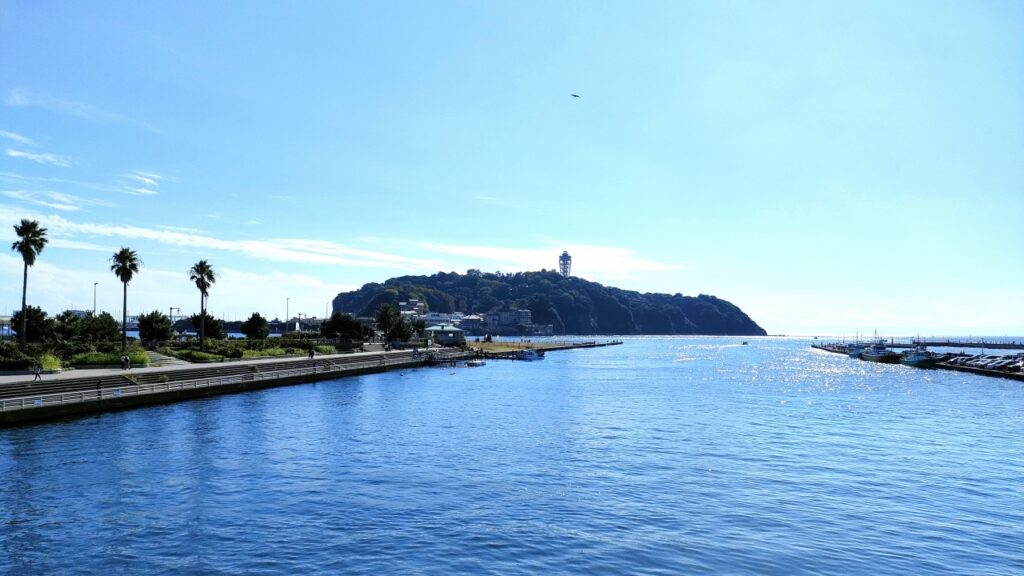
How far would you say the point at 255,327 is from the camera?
326 ft

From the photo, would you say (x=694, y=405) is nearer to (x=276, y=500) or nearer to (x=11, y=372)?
(x=276, y=500)

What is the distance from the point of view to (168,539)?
1880 cm

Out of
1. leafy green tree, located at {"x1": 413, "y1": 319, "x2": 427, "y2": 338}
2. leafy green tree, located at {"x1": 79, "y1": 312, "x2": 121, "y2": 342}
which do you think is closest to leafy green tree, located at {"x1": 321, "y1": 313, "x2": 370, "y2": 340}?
leafy green tree, located at {"x1": 79, "y1": 312, "x2": 121, "y2": 342}

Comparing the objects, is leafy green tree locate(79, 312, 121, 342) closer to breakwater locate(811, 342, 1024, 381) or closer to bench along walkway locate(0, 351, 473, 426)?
bench along walkway locate(0, 351, 473, 426)

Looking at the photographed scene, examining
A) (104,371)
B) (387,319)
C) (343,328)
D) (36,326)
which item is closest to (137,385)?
(104,371)

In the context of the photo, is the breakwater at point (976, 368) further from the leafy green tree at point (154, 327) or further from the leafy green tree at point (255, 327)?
the leafy green tree at point (154, 327)

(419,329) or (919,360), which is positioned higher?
(419,329)

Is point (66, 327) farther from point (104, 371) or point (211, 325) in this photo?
point (211, 325)

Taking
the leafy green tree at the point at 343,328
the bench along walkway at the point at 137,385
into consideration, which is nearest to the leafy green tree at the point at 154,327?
the bench along walkway at the point at 137,385

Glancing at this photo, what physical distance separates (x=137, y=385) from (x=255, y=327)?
5191 cm

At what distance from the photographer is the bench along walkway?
132 feet

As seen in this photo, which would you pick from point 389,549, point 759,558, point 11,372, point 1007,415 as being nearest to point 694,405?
point 1007,415

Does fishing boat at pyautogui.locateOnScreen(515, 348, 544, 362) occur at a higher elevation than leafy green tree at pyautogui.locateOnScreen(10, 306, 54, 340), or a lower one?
lower

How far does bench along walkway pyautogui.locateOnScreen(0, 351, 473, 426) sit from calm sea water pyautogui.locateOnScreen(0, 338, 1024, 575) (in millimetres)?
1770
